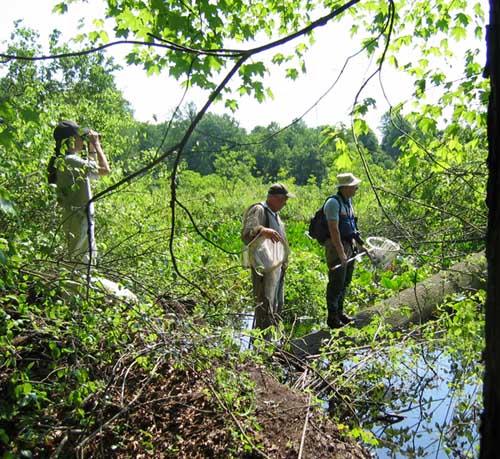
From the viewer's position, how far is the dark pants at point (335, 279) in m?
6.50

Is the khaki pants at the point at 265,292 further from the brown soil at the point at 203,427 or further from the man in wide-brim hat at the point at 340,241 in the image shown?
the brown soil at the point at 203,427

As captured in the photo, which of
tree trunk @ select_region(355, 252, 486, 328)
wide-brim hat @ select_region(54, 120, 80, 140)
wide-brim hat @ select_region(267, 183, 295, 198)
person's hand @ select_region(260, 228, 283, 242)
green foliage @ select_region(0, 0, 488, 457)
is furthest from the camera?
tree trunk @ select_region(355, 252, 486, 328)

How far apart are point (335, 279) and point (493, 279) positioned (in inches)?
195

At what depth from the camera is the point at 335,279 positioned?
257 inches

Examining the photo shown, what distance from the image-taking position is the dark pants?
21.3 feet

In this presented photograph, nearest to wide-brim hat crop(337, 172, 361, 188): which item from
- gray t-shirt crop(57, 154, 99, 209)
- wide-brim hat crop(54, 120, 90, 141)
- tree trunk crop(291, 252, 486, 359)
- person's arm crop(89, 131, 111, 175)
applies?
tree trunk crop(291, 252, 486, 359)

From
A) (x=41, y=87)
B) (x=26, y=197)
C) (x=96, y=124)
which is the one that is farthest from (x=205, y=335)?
(x=96, y=124)

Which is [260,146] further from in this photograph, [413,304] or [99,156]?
[413,304]

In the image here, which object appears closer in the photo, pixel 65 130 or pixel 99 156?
pixel 65 130

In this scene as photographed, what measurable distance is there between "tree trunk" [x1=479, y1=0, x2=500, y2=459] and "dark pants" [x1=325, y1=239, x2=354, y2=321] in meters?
4.82

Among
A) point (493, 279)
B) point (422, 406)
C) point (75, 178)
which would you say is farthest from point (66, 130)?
point (422, 406)

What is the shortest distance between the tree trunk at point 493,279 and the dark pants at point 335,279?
15.8ft

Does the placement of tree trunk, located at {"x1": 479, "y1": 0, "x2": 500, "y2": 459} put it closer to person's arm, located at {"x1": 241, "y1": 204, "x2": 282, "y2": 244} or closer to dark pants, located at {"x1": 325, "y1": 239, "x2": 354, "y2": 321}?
person's arm, located at {"x1": 241, "y1": 204, "x2": 282, "y2": 244}

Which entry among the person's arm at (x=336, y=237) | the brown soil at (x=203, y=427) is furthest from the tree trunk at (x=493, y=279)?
the person's arm at (x=336, y=237)
